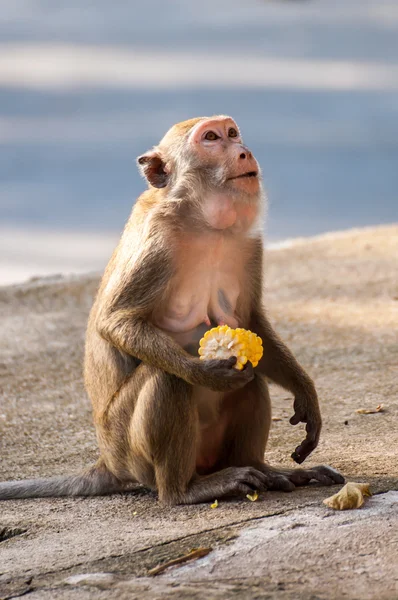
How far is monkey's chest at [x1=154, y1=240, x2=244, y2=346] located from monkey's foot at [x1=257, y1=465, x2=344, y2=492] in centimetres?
74

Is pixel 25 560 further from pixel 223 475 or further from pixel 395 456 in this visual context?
pixel 395 456

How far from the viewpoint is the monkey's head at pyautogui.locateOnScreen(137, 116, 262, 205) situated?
4617 mm

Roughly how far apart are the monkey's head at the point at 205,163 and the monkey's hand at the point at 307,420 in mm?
1075

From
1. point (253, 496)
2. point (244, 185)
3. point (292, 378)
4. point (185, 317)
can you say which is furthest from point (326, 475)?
point (244, 185)

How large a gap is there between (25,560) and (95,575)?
0.44 m

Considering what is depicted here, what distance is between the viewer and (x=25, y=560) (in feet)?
13.5

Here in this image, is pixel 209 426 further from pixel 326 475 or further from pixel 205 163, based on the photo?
pixel 205 163

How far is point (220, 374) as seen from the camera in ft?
14.7

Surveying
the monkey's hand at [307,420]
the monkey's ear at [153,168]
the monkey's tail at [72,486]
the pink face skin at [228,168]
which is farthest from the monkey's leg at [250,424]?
the monkey's ear at [153,168]

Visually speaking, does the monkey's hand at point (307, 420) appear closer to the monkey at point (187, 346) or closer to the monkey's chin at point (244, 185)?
the monkey at point (187, 346)

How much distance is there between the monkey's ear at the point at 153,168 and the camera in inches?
192

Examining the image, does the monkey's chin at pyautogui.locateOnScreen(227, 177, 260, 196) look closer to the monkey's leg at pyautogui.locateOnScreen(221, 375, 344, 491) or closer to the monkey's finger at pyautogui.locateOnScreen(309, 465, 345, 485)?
the monkey's leg at pyautogui.locateOnScreen(221, 375, 344, 491)

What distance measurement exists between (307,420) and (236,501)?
669 mm

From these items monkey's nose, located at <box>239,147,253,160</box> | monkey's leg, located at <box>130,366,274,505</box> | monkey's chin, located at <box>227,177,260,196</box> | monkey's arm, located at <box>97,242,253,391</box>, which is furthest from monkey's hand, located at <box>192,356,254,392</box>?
monkey's nose, located at <box>239,147,253,160</box>
